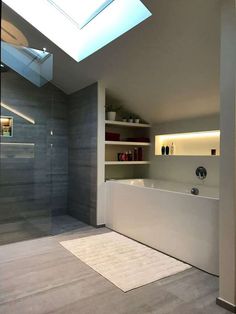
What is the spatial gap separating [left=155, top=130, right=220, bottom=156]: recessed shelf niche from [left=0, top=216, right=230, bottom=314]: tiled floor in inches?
75.8

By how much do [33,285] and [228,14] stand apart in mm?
2755

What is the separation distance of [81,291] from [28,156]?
2657 mm

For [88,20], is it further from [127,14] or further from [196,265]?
[196,265]

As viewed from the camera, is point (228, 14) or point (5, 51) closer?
point (228, 14)

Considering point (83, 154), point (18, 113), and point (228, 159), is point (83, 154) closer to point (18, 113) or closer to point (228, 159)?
point (18, 113)

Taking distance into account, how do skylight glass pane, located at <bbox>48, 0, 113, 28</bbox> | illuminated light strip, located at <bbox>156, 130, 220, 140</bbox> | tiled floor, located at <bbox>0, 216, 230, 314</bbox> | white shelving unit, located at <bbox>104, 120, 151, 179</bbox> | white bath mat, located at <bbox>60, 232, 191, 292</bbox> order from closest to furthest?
tiled floor, located at <bbox>0, 216, 230, 314</bbox> → white bath mat, located at <bbox>60, 232, 191, 292</bbox> → skylight glass pane, located at <bbox>48, 0, 113, 28</bbox> → illuminated light strip, located at <bbox>156, 130, 220, 140</bbox> → white shelving unit, located at <bbox>104, 120, 151, 179</bbox>

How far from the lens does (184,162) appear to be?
407cm

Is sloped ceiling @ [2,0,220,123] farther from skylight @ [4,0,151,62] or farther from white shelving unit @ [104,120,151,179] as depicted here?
white shelving unit @ [104,120,151,179]

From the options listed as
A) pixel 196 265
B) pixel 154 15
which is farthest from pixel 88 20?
pixel 196 265

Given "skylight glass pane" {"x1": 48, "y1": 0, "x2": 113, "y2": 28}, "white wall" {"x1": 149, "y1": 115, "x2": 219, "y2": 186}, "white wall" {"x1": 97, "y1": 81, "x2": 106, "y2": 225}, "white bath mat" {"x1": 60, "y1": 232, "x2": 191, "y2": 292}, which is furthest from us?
"white wall" {"x1": 97, "y1": 81, "x2": 106, "y2": 225}

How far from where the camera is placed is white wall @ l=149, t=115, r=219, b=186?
11.9 feet

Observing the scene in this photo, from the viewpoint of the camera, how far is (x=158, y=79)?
11.2ft

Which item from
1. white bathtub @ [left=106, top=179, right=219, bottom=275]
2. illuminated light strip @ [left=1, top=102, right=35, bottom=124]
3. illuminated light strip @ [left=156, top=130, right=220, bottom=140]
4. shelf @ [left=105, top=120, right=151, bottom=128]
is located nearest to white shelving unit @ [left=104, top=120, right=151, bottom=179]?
shelf @ [left=105, top=120, right=151, bottom=128]

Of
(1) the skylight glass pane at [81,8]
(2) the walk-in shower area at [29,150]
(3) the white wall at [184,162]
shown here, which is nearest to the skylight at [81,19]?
(1) the skylight glass pane at [81,8]
